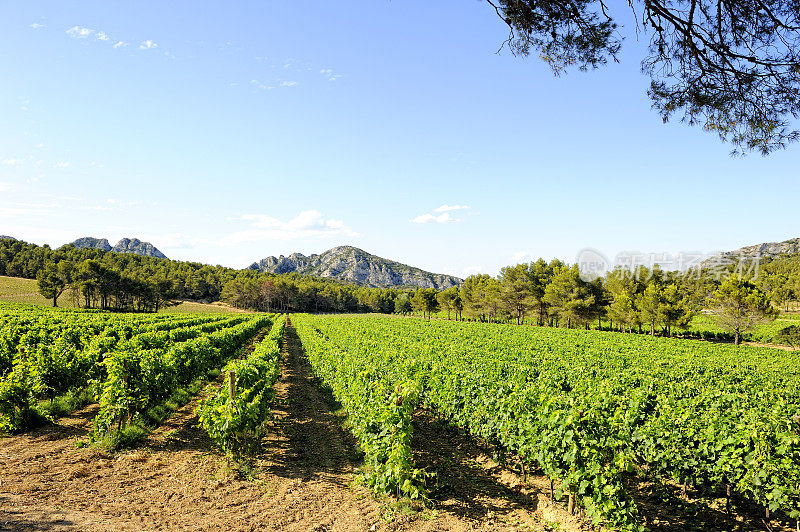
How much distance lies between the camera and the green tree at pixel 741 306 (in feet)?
102

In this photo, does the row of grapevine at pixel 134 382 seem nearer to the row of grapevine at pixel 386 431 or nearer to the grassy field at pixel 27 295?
the row of grapevine at pixel 386 431

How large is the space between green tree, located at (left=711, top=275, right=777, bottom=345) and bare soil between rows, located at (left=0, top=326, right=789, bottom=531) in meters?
34.6

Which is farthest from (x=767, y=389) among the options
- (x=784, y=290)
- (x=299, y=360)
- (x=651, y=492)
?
(x=784, y=290)

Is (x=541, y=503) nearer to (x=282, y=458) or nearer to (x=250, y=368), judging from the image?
(x=282, y=458)

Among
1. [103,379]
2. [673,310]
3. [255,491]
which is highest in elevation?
[673,310]

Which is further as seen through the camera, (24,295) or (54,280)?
(24,295)

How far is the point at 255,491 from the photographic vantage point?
256 inches

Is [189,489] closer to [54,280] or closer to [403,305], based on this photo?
[54,280]

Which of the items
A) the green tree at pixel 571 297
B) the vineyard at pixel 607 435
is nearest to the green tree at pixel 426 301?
the green tree at pixel 571 297

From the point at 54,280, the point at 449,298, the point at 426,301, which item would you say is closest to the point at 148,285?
the point at 54,280

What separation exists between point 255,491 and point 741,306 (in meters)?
40.9

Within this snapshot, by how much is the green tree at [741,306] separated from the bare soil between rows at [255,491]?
113 ft

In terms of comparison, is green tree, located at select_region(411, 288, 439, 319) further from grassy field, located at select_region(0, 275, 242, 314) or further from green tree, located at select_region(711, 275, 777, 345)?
green tree, located at select_region(711, 275, 777, 345)

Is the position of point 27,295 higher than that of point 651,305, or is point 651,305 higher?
point 651,305
